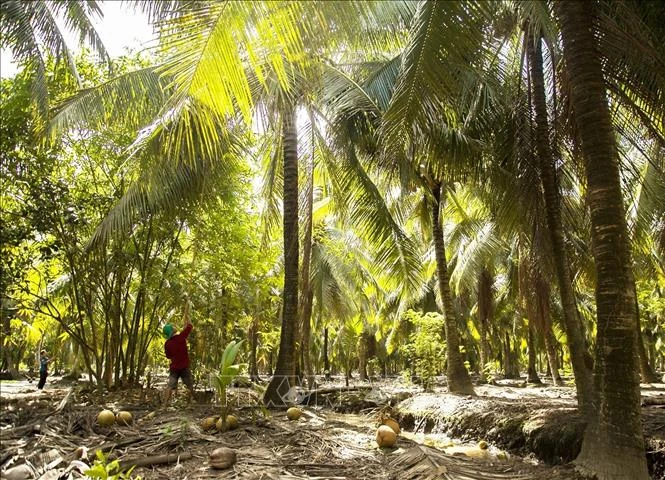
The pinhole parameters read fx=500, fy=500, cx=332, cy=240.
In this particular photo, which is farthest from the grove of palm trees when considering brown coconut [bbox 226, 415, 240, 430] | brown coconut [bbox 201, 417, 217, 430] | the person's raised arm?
the person's raised arm

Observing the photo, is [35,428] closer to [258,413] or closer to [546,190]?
[258,413]

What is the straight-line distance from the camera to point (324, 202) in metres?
15.1

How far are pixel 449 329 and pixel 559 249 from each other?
207 inches

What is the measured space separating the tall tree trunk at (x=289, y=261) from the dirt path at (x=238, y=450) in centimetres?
189

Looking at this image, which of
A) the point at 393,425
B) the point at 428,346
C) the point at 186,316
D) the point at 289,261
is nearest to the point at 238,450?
the point at 393,425

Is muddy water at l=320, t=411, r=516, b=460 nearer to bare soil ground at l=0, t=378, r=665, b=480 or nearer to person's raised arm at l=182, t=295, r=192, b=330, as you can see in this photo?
bare soil ground at l=0, t=378, r=665, b=480

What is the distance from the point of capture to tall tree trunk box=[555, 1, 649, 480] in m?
4.34

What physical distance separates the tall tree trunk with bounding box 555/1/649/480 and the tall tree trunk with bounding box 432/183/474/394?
5.75 metres

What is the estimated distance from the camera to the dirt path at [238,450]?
14.9ft

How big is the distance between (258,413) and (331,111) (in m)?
5.92

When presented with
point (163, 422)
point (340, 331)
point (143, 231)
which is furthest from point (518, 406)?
point (340, 331)

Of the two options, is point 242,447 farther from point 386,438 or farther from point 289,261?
point 289,261

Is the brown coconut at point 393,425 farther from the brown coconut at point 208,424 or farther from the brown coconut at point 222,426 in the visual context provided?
the brown coconut at point 208,424

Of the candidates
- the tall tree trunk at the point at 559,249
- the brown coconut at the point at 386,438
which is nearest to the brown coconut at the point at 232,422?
the brown coconut at the point at 386,438
